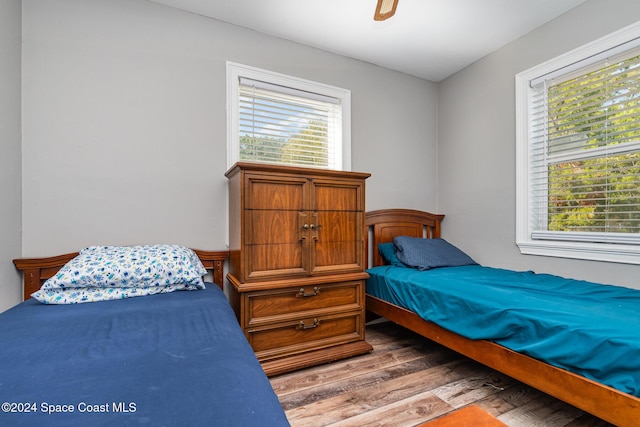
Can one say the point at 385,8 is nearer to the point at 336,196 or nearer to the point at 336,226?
the point at 336,196

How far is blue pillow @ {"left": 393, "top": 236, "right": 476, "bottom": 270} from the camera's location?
2.62 meters

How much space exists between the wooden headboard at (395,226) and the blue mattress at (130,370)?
185cm

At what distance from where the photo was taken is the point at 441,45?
2.67 metres

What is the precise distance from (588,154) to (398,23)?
5.67ft

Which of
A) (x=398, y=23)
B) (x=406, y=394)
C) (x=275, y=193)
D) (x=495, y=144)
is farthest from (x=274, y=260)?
(x=495, y=144)

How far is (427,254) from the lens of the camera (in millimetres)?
2695

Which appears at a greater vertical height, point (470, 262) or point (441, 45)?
point (441, 45)

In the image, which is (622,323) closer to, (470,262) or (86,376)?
(470,262)

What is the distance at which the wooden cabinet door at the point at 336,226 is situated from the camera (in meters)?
2.12

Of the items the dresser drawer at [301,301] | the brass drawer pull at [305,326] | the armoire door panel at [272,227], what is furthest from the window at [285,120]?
the brass drawer pull at [305,326]

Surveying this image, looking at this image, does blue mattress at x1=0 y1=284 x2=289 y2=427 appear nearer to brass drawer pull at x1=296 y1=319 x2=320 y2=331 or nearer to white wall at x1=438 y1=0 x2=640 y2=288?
brass drawer pull at x1=296 y1=319 x2=320 y2=331

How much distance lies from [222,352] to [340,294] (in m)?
1.31

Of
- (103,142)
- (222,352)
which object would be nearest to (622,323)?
(222,352)

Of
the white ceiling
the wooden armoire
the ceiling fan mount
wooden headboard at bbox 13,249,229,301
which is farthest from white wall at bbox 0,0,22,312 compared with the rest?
the ceiling fan mount
